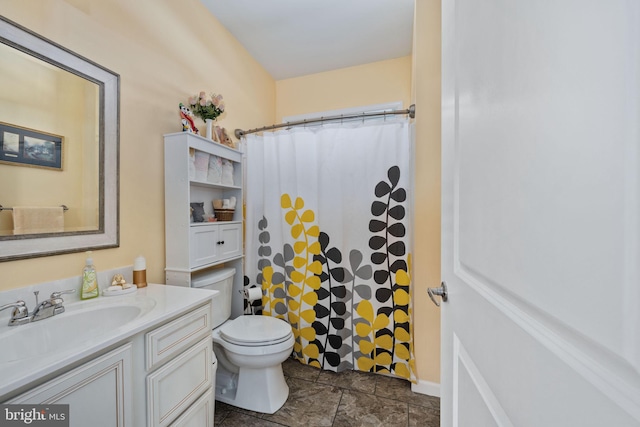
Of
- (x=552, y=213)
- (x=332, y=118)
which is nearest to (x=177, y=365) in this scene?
(x=552, y=213)

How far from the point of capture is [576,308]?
287 millimetres

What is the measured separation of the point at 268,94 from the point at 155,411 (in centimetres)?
266

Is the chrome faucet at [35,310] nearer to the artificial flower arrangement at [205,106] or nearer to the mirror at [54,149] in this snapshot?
the mirror at [54,149]

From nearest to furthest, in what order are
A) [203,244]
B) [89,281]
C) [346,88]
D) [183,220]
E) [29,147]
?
[29,147] < [89,281] < [183,220] < [203,244] < [346,88]

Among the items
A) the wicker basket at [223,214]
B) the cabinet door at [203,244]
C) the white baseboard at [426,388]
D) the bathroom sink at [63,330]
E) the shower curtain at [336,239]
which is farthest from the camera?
the wicker basket at [223,214]

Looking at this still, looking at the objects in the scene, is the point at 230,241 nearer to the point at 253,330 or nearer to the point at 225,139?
the point at 253,330

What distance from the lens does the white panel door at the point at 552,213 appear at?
24 cm

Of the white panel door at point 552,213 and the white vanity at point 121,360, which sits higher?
the white panel door at point 552,213

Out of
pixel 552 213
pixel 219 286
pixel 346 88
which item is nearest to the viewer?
pixel 552 213

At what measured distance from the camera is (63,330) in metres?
0.96

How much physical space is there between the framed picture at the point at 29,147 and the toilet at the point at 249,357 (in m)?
0.89

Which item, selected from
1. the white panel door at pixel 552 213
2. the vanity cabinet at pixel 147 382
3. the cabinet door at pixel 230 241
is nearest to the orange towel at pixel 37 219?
the vanity cabinet at pixel 147 382

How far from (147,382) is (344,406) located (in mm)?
1151

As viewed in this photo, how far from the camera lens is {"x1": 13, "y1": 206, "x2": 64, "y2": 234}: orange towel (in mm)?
970
